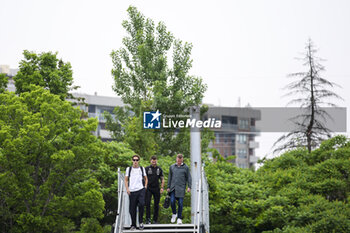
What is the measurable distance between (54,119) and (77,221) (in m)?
5.56

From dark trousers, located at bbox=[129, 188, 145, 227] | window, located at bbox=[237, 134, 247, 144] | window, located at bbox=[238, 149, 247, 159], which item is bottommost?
dark trousers, located at bbox=[129, 188, 145, 227]

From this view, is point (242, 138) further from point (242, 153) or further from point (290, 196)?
point (290, 196)

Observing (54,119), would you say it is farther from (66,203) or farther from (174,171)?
(174,171)

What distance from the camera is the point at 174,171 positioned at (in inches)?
525

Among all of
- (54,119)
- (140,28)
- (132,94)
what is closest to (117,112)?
(132,94)

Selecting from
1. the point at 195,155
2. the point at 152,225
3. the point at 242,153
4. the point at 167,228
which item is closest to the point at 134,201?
the point at 152,225

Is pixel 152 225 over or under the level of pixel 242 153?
under

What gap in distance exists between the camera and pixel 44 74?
28.3 m

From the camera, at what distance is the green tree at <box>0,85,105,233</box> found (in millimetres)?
21548

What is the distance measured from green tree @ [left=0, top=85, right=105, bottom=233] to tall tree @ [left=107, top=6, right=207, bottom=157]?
810cm

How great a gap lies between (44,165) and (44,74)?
21.8ft

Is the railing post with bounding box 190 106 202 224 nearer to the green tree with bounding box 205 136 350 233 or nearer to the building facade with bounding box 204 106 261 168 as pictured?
the green tree with bounding box 205 136 350 233

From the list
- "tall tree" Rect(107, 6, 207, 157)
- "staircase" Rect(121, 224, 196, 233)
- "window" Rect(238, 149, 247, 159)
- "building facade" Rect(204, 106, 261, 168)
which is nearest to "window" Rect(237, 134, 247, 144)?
"building facade" Rect(204, 106, 261, 168)

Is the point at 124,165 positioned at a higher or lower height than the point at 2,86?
lower
